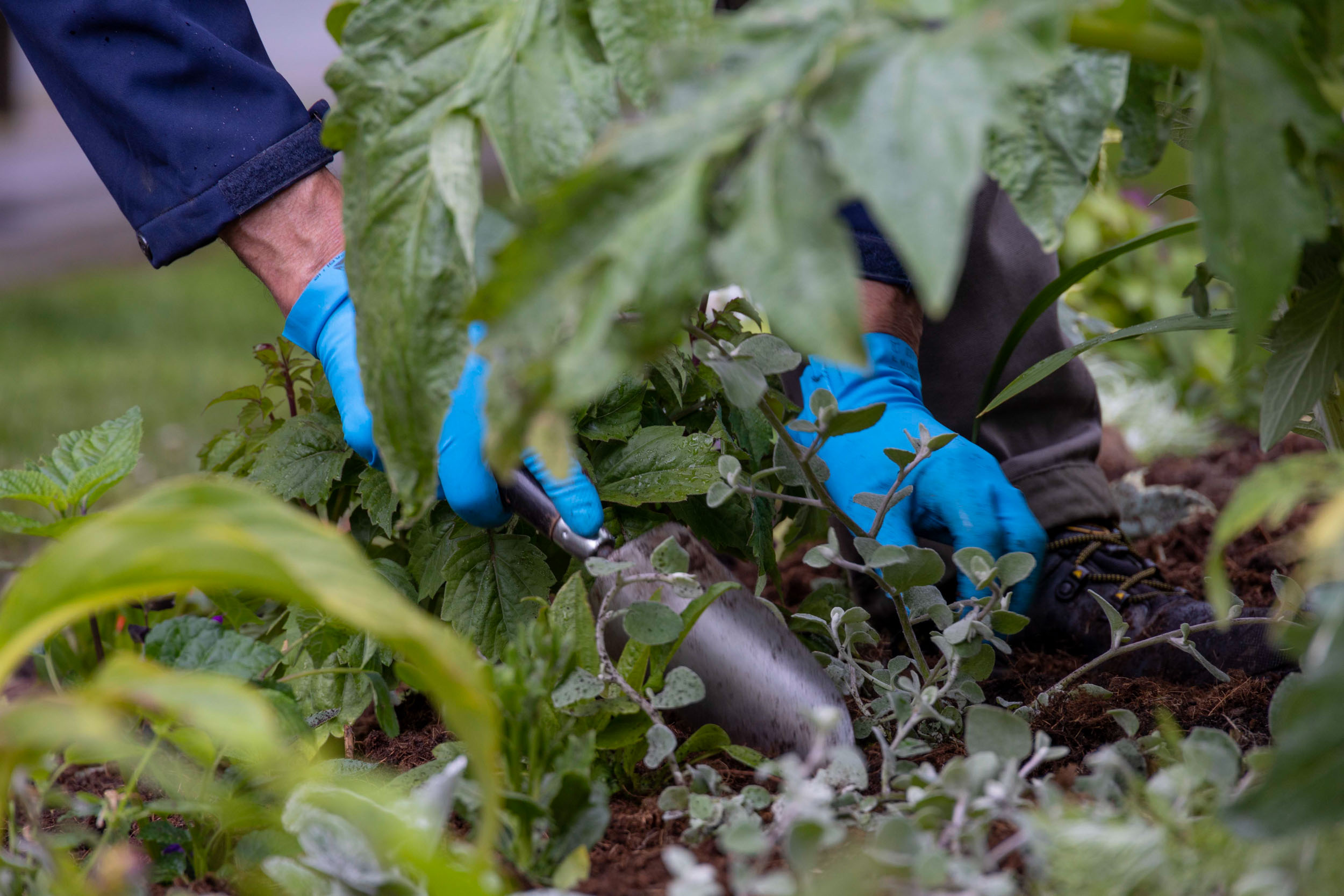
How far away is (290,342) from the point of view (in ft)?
5.01

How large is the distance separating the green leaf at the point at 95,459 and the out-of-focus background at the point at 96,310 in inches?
7.5

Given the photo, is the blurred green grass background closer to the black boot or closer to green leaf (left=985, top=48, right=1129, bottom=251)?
the black boot

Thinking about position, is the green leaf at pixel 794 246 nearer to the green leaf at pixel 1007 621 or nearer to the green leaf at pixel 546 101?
the green leaf at pixel 546 101

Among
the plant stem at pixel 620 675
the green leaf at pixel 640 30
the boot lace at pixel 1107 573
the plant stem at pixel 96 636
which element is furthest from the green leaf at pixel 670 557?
the boot lace at pixel 1107 573

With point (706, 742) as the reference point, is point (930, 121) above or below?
above

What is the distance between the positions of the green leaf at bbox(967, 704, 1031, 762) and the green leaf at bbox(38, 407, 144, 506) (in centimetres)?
87

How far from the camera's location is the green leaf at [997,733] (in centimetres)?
76

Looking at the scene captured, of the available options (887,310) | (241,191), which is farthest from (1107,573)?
(241,191)

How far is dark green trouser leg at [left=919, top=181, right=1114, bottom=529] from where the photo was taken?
1855 mm

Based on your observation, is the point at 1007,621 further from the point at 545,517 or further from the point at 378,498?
the point at 378,498

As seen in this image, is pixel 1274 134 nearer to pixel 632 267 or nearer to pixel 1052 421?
pixel 632 267

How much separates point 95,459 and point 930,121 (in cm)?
101

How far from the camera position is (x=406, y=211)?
75 cm

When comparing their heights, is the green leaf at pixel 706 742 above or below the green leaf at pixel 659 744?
below
